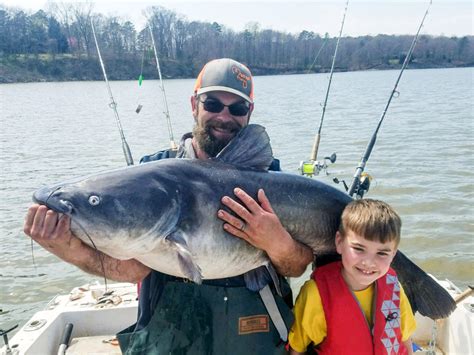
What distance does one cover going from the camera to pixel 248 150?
7.91 ft

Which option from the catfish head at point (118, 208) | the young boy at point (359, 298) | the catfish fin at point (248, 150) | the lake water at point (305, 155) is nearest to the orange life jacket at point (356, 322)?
the young boy at point (359, 298)

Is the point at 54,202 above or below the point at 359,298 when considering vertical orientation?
above

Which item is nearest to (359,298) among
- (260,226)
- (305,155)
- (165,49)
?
(260,226)

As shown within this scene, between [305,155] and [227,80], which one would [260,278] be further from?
[305,155]

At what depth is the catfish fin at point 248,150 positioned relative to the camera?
7.83 feet

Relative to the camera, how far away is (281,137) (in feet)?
51.6

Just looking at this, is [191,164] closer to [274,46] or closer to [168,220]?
[168,220]

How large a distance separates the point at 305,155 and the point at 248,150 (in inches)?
423

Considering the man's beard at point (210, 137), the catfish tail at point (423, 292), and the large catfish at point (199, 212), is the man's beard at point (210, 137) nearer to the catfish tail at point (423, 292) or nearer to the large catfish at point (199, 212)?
the large catfish at point (199, 212)

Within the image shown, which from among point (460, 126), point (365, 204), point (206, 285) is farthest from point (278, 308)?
point (460, 126)

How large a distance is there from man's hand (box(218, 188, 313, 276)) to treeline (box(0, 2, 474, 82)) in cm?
5232

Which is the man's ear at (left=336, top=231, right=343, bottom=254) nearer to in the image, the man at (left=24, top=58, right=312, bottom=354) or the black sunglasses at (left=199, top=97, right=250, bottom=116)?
the man at (left=24, top=58, right=312, bottom=354)

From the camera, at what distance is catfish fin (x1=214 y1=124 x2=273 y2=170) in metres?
2.39

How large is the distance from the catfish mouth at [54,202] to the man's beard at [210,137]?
102 cm
